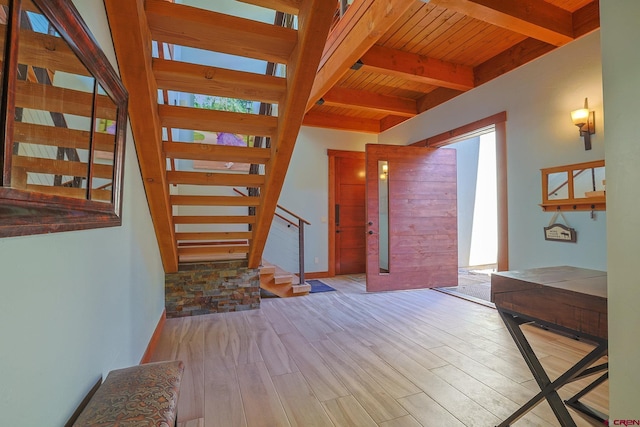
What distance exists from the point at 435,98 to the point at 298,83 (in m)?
3.18

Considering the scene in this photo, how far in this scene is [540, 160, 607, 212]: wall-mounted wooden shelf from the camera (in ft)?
7.92

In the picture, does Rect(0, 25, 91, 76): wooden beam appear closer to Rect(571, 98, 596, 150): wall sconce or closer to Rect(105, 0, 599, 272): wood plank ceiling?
Rect(105, 0, 599, 272): wood plank ceiling

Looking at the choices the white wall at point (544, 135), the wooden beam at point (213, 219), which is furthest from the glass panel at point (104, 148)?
the white wall at point (544, 135)

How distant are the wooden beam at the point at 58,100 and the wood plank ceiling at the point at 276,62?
528mm

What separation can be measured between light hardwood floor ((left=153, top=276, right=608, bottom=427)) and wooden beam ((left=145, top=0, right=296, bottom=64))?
2069mm

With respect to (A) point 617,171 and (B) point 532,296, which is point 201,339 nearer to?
(B) point 532,296

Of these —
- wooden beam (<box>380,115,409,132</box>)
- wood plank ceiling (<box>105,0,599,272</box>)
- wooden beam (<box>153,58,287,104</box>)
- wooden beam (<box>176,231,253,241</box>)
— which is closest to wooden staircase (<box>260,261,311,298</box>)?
wood plank ceiling (<box>105,0,599,272</box>)

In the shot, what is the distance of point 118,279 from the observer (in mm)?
1546

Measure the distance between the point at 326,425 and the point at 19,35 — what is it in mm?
1819

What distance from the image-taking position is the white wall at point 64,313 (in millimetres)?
687

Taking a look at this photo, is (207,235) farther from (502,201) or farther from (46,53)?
(502,201)

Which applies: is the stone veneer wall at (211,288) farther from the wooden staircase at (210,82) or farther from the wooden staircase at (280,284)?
the wooden staircase at (210,82)

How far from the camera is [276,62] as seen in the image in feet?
6.16

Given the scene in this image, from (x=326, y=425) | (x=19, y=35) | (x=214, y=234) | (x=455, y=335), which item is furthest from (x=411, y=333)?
(x=19, y=35)
